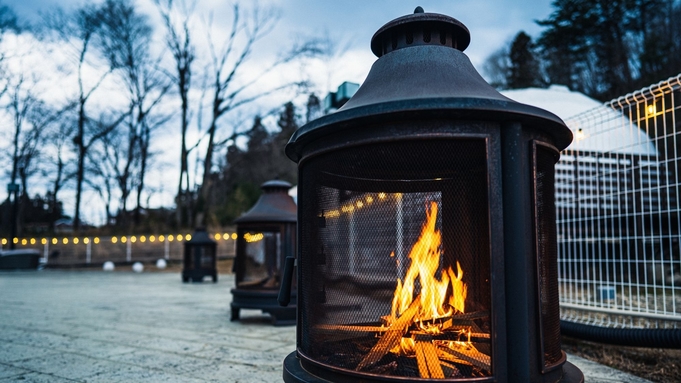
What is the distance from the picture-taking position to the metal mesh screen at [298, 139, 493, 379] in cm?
155

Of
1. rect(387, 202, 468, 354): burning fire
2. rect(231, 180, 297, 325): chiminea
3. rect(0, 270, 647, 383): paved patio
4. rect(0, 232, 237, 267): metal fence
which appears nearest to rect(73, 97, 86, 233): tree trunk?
rect(0, 232, 237, 267): metal fence

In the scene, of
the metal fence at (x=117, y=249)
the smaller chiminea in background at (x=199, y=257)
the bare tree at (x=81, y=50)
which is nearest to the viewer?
the smaller chiminea in background at (x=199, y=257)

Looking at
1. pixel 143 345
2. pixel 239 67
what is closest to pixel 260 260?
pixel 143 345

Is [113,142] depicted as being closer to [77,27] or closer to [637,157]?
[77,27]

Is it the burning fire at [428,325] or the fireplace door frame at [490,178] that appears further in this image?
the burning fire at [428,325]

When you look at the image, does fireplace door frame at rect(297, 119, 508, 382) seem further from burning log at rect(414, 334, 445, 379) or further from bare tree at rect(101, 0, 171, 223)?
bare tree at rect(101, 0, 171, 223)

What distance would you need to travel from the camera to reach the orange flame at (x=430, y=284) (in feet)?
5.16

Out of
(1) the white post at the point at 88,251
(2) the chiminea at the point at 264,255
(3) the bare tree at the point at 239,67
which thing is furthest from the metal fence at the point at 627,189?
(1) the white post at the point at 88,251

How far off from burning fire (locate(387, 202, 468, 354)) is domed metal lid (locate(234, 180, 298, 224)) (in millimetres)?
2846

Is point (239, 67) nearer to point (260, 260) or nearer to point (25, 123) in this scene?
point (25, 123)

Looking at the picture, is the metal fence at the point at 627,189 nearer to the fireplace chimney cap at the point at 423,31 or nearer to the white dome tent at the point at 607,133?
the white dome tent at the point at 607,133

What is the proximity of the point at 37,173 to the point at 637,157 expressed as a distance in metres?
23.1

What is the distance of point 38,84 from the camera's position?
1862 centimetres

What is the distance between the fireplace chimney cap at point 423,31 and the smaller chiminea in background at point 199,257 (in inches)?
344
